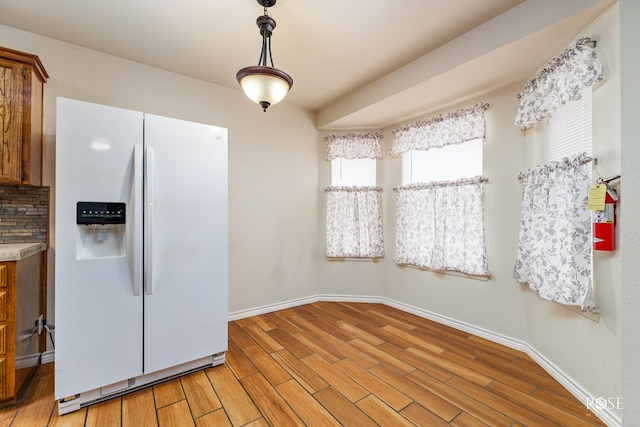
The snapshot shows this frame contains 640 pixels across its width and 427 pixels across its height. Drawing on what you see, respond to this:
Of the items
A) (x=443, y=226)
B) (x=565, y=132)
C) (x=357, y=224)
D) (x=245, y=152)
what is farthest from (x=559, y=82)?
(x=245, y=152)

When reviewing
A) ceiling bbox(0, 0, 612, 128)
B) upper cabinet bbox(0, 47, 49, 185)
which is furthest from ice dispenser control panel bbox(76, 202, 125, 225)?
ceiling bbox(0, 0, 612, 128)

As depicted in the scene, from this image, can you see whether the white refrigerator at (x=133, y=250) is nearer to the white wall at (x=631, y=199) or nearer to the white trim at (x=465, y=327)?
the white trim at (x=465, y=327)

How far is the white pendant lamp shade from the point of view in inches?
61.3

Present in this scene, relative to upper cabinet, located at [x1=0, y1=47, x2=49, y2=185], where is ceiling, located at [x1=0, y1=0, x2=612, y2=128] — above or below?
above

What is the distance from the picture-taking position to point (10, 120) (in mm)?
1811

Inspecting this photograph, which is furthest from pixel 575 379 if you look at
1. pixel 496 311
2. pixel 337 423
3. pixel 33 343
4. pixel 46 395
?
pixel 33 343

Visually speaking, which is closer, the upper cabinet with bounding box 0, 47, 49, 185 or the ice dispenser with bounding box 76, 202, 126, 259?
the ice dispenser with bounding box 76, 202, 126, 259

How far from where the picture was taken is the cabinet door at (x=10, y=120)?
178 centimetres

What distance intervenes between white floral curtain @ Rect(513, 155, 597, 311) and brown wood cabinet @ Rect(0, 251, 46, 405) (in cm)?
344

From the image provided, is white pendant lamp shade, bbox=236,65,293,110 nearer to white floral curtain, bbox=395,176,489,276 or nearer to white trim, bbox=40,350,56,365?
white floral curtain, bbox=395,176,489,276

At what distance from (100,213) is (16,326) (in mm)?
837

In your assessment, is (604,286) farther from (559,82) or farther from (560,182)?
(559,82)

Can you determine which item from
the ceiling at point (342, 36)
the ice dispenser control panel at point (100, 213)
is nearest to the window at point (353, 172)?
the ceiling at point (342, 36)

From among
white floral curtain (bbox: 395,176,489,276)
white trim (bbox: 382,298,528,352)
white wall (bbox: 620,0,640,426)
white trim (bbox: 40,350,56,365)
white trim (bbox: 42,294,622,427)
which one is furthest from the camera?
white floral curtain (bbox: 395,176,489,276)
